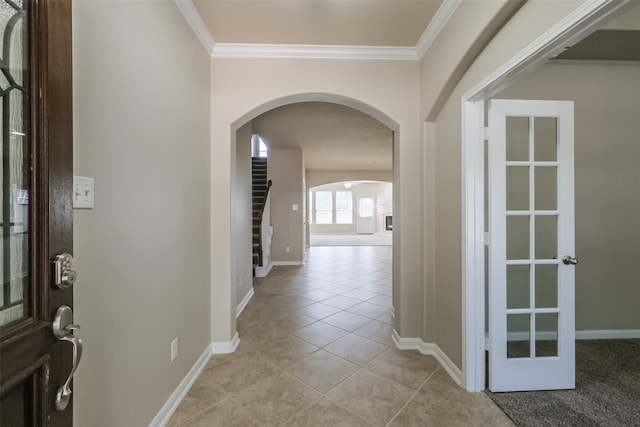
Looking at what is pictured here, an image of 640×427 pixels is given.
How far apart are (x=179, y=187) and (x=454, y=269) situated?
2.05 metres

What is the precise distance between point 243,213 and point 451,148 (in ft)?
8.23

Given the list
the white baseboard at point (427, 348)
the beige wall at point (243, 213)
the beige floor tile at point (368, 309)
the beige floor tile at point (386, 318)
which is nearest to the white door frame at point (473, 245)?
the white baseboard at point (427, 348)

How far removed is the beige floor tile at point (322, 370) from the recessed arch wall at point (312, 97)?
644 mm

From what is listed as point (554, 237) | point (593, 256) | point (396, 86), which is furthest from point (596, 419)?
point (396, 86)

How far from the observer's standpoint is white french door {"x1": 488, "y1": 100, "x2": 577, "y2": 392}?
1.79 m

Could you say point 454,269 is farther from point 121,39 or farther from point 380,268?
point 380,268

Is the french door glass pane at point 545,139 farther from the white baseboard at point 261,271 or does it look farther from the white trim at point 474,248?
the white baseboard at point 261,271

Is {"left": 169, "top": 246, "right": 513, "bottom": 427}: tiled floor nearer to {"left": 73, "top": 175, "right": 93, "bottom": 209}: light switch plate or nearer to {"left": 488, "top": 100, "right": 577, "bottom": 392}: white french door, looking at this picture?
{"left": 488, "top": 100, "right": 577, "bottom": 392}: white french door

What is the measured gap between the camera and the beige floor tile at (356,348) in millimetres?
2260

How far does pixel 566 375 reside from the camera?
5.94ft

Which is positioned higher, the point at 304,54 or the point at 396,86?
the point at 304,54

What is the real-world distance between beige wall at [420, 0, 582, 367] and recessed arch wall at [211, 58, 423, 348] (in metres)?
0.14

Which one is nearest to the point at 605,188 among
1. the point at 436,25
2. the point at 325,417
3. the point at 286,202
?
the point at 436,25

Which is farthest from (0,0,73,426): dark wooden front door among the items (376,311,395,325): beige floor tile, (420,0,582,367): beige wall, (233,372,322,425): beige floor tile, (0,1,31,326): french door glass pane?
(376,311,395,325): beige floor tile
